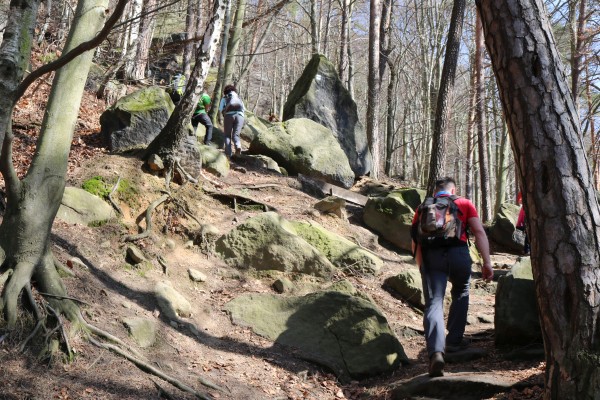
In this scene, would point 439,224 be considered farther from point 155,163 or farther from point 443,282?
point 155,163

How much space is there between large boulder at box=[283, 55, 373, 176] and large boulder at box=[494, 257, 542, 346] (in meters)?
11.1

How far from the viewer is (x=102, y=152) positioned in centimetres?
1004

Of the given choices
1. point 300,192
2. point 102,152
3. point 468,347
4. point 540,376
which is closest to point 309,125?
point 300,192

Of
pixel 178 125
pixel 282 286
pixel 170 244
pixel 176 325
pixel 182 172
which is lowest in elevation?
A: pixel 176 325

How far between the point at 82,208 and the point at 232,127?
6.36m

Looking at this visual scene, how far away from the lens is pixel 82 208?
731cm

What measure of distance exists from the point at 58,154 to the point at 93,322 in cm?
158

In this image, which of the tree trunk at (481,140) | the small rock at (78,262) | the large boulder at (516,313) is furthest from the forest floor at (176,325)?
the tree trunk at (481,140)

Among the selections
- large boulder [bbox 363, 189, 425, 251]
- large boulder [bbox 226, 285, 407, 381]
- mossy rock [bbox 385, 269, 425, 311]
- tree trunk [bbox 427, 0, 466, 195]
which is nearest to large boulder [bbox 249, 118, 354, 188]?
large boulder [bbox 363, 189, 425, 251]

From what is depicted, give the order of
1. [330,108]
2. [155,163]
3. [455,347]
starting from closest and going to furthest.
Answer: [455,347] → [155,163] → [330,108]

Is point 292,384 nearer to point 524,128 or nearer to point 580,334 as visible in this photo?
point 580,334

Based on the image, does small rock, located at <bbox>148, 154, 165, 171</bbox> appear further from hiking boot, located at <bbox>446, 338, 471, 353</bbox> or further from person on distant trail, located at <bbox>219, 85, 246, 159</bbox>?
hiking boot, located at <bbox>446, 338, 471, 353</bbox>

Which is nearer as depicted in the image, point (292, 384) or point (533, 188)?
point (533, 188)

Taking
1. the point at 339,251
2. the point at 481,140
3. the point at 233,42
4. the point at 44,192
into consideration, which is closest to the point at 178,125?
the point at 339,251
